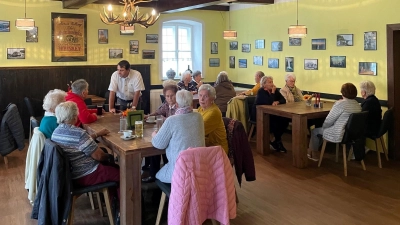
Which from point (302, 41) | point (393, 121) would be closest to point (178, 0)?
point (302, 41)

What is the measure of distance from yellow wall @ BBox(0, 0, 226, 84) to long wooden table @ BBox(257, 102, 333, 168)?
348 centimetres

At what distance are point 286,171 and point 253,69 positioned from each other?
3.86 meters

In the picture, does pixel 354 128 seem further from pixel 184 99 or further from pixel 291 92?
pixel 184 99

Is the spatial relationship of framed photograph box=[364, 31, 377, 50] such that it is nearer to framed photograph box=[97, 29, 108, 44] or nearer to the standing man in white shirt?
the standing man in white shirt

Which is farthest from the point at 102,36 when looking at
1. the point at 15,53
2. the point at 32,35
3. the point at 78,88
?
the point at 78,88

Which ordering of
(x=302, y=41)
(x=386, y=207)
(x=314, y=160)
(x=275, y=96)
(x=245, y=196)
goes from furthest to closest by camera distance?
(x=302, y=41) < (x=275, y=96) < (x=314, y=160) < (x=245, y=196) < (x=386, y=207)

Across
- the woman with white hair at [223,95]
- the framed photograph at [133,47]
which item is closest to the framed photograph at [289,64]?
the woman with white hair at [223,95]

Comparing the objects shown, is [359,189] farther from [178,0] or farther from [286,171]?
[178,0]

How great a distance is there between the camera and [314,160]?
580 centimetres

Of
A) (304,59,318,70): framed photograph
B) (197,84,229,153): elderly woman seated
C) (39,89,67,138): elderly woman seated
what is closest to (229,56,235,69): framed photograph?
(304,59,318,70): framed photograph

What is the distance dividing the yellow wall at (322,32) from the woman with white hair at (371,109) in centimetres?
60

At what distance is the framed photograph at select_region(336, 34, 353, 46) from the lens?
649 cm

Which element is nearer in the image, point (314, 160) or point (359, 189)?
point (359, 189)

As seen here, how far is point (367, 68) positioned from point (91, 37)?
5135 mm
